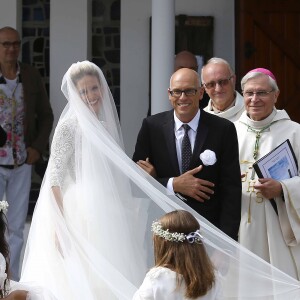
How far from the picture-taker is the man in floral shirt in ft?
27.2

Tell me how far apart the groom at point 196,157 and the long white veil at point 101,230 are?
0.21 meters

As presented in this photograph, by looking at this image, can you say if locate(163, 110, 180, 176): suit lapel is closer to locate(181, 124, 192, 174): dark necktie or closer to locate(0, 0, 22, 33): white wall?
locate(181, 124, 192, 174): dark necktie

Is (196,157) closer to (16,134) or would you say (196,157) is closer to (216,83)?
(216,83)

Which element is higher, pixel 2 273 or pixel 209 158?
pixel 209 158

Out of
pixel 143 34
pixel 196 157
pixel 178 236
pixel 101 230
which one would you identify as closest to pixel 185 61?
pixel 143 34

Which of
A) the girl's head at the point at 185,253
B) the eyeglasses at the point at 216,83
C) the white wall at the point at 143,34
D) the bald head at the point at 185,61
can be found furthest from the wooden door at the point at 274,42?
the girl's head at the point at 185,253

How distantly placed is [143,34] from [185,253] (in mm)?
5428

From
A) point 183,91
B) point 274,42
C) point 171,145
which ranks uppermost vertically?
point 274,42

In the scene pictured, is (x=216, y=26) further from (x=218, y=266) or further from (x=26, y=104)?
(x=218, y=266)

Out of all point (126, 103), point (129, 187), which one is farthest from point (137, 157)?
point (126, 103)

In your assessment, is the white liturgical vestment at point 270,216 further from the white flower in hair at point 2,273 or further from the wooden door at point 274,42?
the wooden door at point 274,42

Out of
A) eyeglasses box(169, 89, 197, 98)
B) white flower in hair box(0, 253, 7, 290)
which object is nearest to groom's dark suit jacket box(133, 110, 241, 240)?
eyeglasses box(169, 89, 197, 98)

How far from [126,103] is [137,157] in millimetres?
3765

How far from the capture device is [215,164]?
574 centimetres
